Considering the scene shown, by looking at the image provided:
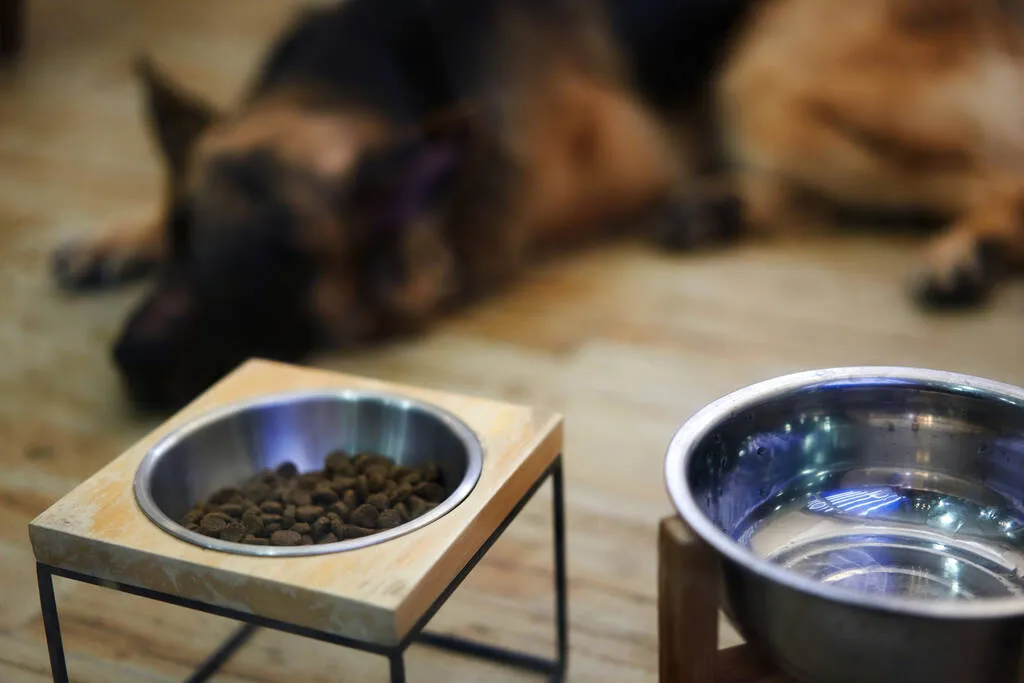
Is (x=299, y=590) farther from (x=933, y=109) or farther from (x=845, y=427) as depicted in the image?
(x=933, y=109)

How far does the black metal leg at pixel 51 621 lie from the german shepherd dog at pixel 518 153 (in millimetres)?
866

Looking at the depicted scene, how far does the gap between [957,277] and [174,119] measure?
1.73 metres

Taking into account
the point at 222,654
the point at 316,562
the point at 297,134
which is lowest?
the point at 222,654

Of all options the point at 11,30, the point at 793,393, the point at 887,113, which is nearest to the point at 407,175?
the point at 887,113

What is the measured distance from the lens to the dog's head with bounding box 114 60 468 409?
208 centimetres

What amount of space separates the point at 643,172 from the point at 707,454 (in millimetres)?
1955

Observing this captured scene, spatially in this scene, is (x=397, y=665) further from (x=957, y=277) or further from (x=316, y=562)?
(x=957, y=277)

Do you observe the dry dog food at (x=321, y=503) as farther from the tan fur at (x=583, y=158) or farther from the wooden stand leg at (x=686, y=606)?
the tan fur at (x=583, y=158)

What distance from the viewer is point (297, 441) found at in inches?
54.8

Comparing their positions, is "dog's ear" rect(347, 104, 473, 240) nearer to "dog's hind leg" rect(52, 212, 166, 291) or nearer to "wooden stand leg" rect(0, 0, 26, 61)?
"dog's hind leg" rect(52, 212, 166, 291)

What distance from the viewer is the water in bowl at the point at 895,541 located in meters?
1.17

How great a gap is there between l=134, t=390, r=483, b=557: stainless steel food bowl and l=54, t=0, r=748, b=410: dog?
70cm

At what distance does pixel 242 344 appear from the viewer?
2.12m

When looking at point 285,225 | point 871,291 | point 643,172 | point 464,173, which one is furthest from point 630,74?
point 285,225
